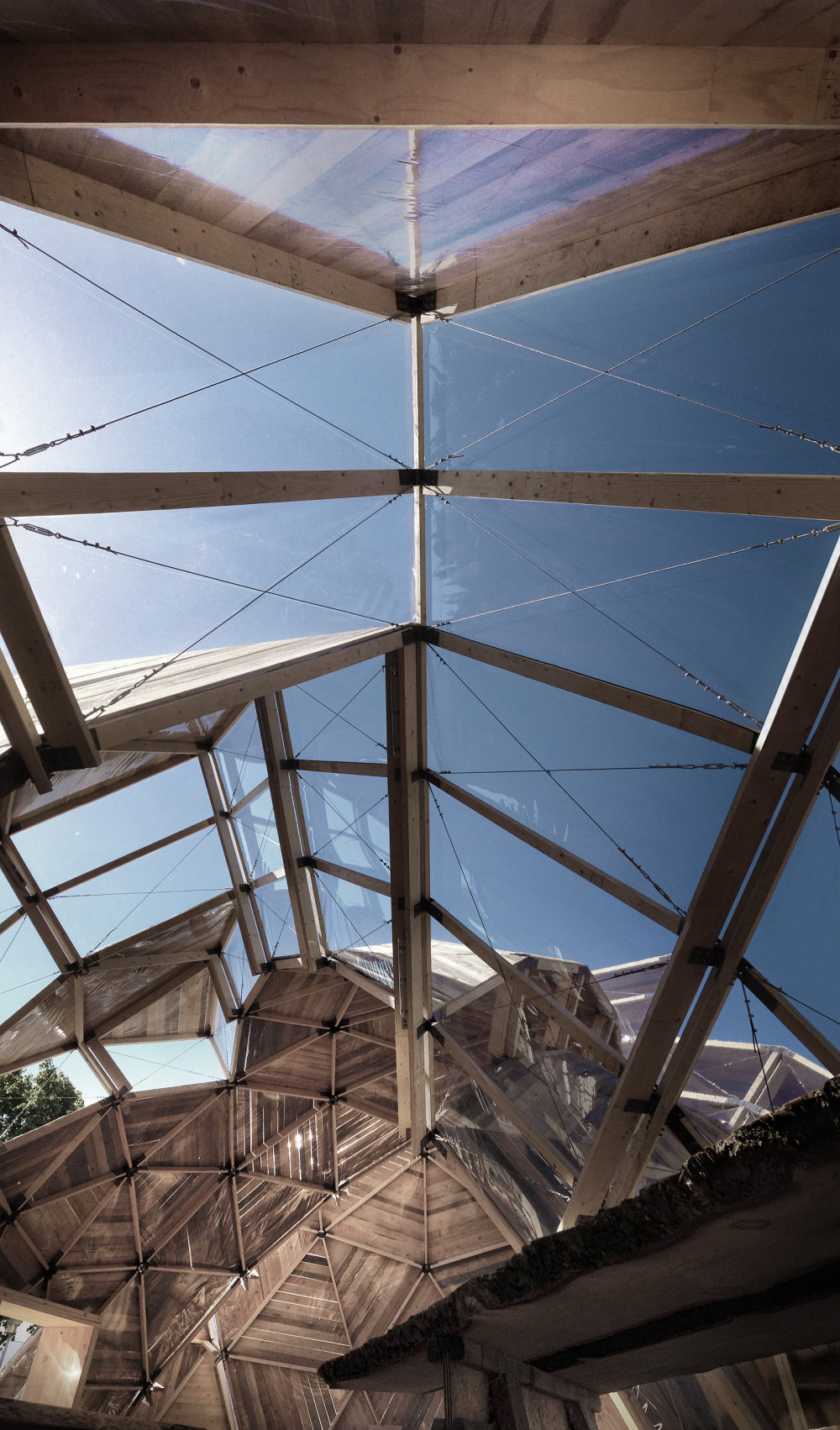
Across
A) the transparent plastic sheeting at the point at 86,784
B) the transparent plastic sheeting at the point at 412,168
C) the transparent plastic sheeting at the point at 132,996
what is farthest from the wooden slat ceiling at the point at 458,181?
the transparent plastic sheeting at the point at 132,996

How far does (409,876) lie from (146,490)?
5430 mm

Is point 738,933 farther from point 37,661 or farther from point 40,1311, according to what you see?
point 40,1311

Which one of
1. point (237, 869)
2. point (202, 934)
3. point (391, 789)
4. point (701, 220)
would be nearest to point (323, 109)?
point (701, 220)

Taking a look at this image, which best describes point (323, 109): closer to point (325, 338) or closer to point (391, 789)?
point (325, 338)

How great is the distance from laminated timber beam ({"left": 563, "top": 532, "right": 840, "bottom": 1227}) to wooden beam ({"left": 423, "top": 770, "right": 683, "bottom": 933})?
30 cm

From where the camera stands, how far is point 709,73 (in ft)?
6.57

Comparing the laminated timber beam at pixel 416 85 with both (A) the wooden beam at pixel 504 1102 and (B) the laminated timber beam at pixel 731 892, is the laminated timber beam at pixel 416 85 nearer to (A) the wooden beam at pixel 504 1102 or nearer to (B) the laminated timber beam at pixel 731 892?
(B) the laminated timber beam at pixel 731 892

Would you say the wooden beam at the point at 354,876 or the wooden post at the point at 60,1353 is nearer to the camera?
the wooden beam at the point at 354,876

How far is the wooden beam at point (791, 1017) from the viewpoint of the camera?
161 inches

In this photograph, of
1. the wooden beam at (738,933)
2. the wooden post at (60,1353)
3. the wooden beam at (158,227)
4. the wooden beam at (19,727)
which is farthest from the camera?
the wooden post at (60,1353)

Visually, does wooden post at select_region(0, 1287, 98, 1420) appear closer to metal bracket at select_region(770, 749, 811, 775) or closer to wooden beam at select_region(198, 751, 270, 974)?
wooden beam at select_region(198, 751, 270, 974)

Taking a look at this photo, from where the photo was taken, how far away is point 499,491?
4.50m

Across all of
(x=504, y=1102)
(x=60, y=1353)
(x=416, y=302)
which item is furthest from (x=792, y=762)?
(x=60, y=1353)

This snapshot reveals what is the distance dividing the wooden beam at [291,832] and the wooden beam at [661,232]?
15.1 feet
